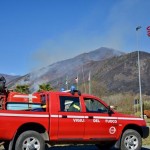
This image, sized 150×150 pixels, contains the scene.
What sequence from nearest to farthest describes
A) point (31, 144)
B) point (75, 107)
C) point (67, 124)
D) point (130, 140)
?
1. point (31, 144)
2. point (67, 124)
3. point (75, 107)
4. point (130, 140)

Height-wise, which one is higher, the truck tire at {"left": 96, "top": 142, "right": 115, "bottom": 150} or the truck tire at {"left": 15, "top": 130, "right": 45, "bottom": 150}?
the truck tire at {"left": 15, "top": 130, "right": 45, "bottom": 150}

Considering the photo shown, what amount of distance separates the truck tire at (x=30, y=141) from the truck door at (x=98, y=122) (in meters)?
1.60

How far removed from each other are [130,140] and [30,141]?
11.6 ft

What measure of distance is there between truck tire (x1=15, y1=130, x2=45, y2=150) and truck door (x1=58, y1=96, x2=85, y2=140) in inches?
26.5

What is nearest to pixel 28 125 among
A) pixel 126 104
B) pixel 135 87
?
pixel 126 104

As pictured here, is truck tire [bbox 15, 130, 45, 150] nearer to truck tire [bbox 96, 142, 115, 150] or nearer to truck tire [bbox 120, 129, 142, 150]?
truck tire [bbox 96, 142, 115, 150]

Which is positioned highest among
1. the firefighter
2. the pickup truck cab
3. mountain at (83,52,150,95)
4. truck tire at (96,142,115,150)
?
mountain at (83,52,150,95)

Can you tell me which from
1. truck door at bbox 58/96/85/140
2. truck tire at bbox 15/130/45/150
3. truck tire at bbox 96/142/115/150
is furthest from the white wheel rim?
truck tire at bbox 96/142/115/150

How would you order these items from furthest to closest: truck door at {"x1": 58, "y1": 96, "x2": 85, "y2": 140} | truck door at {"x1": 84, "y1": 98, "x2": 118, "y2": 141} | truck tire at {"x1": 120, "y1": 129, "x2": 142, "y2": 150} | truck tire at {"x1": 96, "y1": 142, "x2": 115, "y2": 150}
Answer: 1. truck tire at {"x1": 96, "y1": 142, "x2": 115, "y2": 150}
2. truck tire at {"x1": 120, "y1": 129, "x2": 142, "y2": 150}
3. truck door at {"x1": 84, "y1": 98, "x2": 118, "y2": 141}
4. truck door at {"x1": 58, "y1": 96, "x2": 85, "y2": 140}

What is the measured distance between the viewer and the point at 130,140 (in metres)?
13.4

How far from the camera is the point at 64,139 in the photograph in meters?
12.2

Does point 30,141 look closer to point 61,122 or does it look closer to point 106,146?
point 61,122

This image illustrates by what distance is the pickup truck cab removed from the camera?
1155cm

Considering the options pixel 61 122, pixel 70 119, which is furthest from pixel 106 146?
pixel 61 122
